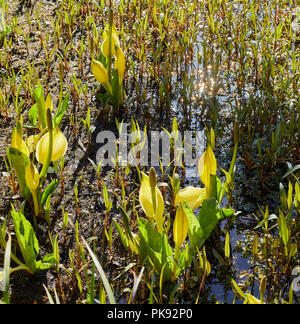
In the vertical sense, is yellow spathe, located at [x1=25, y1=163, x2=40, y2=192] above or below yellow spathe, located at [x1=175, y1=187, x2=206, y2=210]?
above

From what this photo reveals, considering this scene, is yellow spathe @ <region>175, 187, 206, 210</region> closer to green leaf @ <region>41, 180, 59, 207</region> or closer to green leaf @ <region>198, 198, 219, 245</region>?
green leaf @ <region>198, 198, 219, 245</region>

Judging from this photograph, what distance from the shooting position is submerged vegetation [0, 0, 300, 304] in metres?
1.73

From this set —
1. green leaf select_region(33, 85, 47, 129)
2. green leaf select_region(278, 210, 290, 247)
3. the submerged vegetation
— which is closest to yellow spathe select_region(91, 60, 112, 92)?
the submerged vegetation

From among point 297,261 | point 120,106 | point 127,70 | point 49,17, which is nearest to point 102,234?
point 297,261

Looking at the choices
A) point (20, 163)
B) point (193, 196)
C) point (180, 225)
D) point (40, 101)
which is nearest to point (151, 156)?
point (193, 196)

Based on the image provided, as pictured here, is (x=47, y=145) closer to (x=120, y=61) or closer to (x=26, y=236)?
(x=26, y=236)

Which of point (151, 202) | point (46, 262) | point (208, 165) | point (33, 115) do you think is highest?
point (33, 115)

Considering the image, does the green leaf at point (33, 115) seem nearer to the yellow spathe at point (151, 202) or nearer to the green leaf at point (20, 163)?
the green leaf at point (20, 163)

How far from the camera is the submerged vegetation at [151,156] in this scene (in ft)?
5.68

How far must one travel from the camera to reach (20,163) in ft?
6.37

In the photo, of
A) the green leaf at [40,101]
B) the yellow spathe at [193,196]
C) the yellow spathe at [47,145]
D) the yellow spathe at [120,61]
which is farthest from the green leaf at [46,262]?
the yellow spathe at [120,61]

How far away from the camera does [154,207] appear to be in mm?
1665

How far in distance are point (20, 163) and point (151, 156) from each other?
0.74 m
